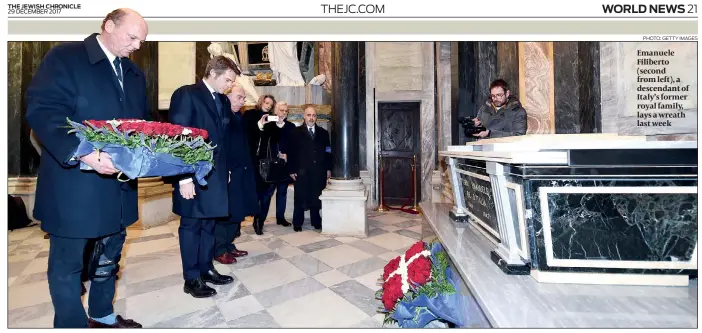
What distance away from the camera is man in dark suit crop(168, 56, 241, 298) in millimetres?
2287

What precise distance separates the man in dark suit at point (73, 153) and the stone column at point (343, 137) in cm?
272

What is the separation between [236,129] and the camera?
2934 mm

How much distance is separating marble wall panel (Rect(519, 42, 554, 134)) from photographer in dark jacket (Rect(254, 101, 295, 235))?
286 centimetres

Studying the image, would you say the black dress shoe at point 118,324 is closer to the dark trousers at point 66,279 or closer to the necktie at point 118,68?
the dark trousers at point 66,279

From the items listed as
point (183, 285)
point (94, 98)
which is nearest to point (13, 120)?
point (183, 285)

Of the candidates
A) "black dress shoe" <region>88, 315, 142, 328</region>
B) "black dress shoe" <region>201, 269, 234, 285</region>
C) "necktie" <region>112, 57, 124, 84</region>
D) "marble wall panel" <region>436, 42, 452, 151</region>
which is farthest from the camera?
"marble wall panel" <region>436, 42, 452, 151</region>

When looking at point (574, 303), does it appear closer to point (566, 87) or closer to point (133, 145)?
point (133, 145)

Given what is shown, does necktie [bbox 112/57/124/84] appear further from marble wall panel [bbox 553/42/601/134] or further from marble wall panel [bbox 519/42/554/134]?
marble wall panel [bbox 519/42/554/134]

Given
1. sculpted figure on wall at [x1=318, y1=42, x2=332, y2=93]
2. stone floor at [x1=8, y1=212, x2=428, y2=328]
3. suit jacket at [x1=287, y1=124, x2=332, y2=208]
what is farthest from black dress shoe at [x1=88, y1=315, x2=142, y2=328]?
sculpted figure on wall at [x1=318, y1=42, x2=332, y2=93]

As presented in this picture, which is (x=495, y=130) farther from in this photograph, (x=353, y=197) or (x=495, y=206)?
(x=353, y=197)

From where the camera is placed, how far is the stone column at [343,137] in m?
4.23

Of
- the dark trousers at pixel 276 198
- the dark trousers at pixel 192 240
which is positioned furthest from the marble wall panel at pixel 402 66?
the dark trousers at pixel 192 240

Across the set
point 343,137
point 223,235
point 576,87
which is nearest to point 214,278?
point 223,235

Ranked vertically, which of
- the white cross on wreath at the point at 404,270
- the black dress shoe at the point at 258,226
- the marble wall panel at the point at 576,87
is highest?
the marble wall panel at the point at 576,87
